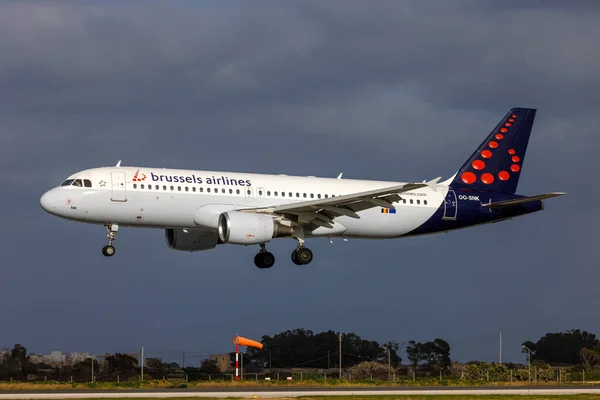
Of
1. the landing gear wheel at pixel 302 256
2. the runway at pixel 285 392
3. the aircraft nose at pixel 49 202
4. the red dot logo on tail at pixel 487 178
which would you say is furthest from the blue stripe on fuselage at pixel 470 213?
the aircraft nose at pixel 49 202

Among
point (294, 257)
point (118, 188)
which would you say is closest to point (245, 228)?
point (294, 257)

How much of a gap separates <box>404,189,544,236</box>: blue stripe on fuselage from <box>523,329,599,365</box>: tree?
1778 cm

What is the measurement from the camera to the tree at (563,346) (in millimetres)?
75750

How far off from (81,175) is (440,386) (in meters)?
20.0

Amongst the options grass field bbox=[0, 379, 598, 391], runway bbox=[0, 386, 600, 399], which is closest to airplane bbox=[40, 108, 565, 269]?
grass field bbox=[0, 379, 598, 391]

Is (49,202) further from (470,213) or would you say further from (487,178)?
(487,178)

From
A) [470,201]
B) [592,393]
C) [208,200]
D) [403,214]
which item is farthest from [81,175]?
[592,393]

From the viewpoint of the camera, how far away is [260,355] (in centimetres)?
6825

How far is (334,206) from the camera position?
53.5 metres

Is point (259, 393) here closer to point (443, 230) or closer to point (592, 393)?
point (592, 393)

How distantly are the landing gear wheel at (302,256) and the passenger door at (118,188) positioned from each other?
1016cm

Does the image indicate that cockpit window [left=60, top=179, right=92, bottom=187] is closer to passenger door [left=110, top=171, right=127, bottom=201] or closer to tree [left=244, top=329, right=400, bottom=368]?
passenger door [left=110, top=171, right=127, bottom=201]

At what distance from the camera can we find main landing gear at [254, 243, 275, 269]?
57219 millimetres

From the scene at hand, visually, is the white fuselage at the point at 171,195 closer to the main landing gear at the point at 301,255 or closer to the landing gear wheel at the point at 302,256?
the main landing gear at the point at 301,255
